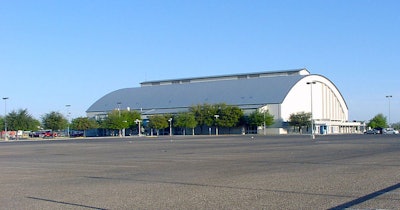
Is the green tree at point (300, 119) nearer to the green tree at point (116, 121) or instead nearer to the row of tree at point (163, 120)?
the row of tree at point (163, 120)

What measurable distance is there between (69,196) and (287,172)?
8.86 meters

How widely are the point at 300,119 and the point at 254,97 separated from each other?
45.1 feet

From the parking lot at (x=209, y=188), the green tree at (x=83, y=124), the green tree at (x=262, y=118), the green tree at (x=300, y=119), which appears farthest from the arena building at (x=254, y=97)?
the parking lot at (x=209, y=188)

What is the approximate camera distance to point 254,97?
5404 inches

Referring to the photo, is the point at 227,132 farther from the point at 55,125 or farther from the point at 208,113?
the point at 55,125

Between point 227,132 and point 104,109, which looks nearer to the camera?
point 227,132

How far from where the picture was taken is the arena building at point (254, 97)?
134 m

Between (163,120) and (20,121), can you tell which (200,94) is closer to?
(163,120)

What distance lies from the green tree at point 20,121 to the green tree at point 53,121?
5305 mm

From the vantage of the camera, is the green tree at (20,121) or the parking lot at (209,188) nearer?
the parking lot at (209,188)

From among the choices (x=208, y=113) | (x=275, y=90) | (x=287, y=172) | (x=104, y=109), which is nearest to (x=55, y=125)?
(x=104, y=109)

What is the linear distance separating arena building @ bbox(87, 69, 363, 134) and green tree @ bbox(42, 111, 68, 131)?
22.2m

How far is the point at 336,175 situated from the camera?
18.3 metres

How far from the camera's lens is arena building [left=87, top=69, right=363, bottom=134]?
13400cm
